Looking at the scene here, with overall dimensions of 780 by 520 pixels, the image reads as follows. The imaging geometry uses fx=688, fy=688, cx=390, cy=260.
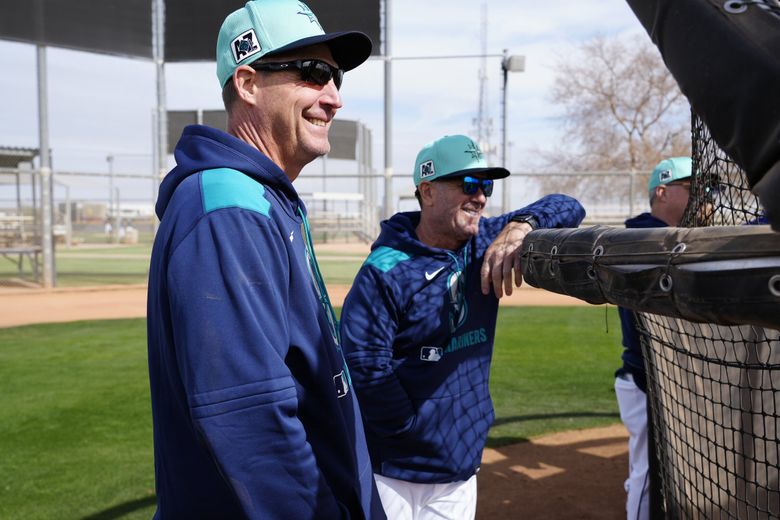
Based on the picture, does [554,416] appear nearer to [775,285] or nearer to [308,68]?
[308,68]

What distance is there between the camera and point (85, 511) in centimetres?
436

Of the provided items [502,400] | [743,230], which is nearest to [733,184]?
[743,230]

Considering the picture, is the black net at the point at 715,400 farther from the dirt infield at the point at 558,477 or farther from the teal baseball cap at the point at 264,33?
the dirt infield at the point at 558,477

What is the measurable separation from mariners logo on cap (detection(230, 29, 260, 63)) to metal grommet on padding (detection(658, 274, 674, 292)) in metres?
1.16

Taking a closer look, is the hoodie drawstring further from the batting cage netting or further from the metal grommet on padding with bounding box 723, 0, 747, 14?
the metal grommet on padding with bounding box 723, 0, 747, 14

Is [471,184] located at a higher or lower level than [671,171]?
lower

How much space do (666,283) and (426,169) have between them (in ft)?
7.31

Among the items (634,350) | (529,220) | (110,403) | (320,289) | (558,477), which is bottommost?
(558,477)

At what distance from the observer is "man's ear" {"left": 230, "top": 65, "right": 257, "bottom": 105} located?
1.81 m

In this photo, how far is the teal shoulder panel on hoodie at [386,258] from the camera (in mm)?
3078

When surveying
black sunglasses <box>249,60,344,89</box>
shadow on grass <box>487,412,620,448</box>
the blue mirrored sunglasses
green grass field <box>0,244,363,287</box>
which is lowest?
shadow on grass <box>487,412,620,448</box>

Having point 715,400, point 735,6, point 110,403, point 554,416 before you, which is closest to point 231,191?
point 735,6

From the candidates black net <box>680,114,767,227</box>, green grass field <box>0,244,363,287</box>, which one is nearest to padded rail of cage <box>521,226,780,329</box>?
black net <box>680,114,767,227</box>

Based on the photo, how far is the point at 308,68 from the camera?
6.08 feet
